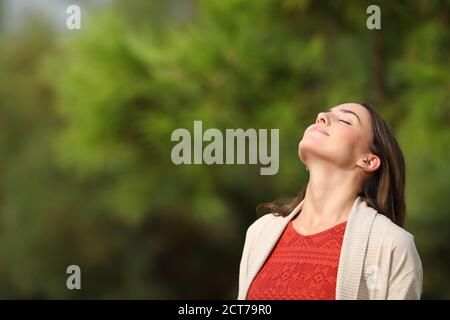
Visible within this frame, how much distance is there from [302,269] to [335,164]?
0.09m

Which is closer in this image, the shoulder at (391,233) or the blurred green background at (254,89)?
the shoulder at (391,233)

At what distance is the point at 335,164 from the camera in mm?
606

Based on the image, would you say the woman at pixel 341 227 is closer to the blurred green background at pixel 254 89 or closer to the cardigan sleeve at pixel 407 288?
the cardigan sleeve at pixel 407 288

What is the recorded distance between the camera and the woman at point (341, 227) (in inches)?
21.7

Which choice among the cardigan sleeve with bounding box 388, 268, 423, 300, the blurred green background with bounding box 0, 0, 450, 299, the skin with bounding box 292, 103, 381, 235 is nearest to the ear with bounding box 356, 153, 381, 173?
the skin with bounding box 292, 103, 381, 235

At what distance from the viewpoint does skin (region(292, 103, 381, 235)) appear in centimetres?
60

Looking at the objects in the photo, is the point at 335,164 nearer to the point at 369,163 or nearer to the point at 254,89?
the point at 369,163

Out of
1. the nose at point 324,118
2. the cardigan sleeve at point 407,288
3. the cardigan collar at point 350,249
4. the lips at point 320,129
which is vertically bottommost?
the cardigan sleeve at point 407,288

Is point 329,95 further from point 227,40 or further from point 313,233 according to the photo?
point 313,233

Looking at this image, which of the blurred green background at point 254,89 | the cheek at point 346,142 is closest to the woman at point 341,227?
the cheek at point 346,142

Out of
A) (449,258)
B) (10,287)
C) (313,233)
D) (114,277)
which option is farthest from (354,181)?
(10,287)

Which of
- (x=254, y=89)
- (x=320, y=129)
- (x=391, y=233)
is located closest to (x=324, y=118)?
(x=320, y=129)

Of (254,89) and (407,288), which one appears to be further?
(254,89)

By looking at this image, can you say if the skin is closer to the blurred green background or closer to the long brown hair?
the long brown hair
